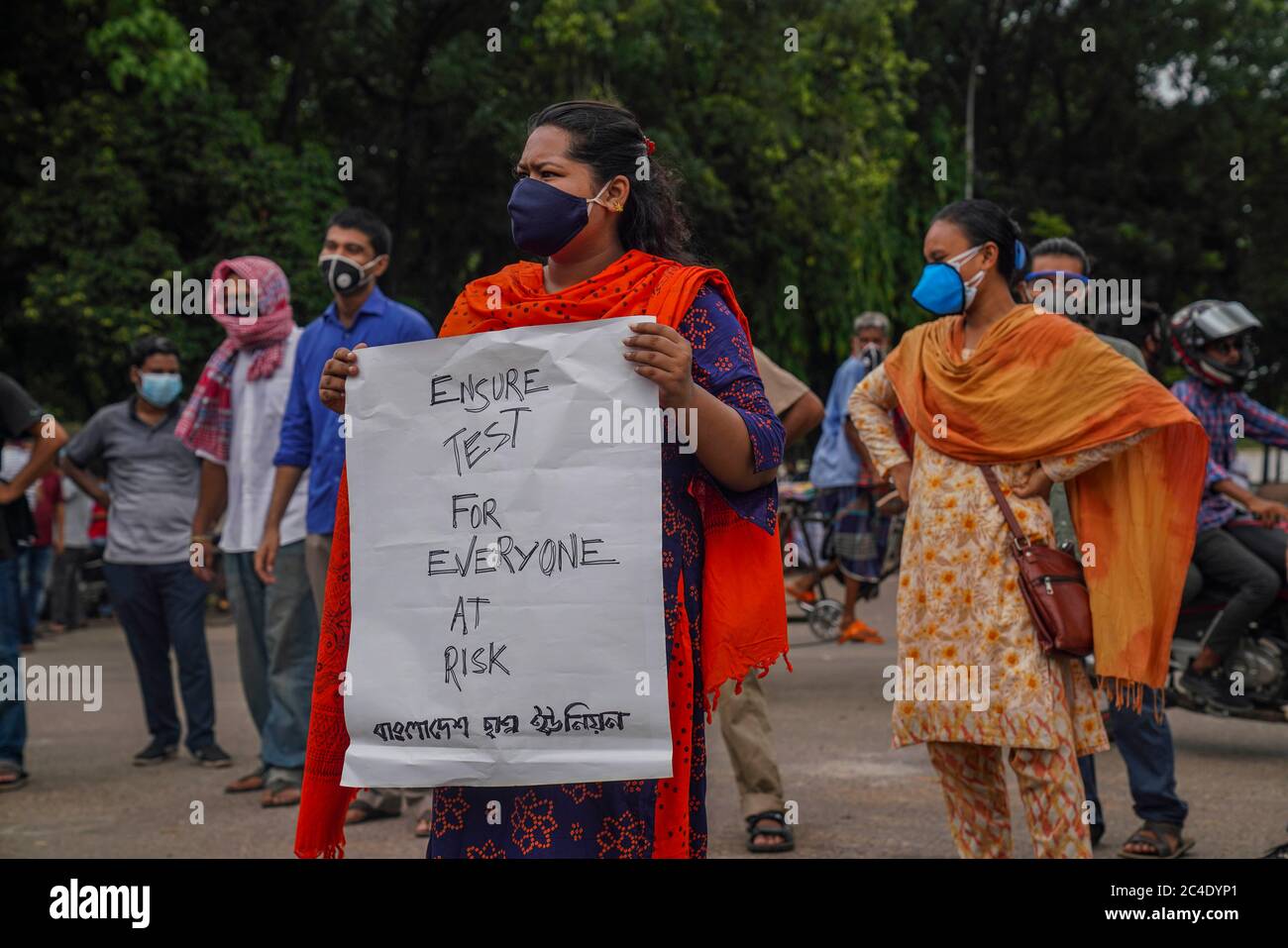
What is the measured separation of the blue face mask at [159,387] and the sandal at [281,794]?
2547 millimetres

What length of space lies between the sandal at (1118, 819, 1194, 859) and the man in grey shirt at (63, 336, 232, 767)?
430 centimetres

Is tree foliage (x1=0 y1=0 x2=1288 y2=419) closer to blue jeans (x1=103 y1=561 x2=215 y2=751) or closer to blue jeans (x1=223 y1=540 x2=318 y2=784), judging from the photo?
blue jeans (x1=103 y1=561 x2=215 y2=751)

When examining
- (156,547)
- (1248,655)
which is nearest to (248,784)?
(156,547)

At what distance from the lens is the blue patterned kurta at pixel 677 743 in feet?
9.45

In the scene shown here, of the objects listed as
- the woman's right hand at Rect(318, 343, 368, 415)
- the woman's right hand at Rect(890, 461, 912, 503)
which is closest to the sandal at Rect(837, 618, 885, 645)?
the woman's right hand at Rect(890, 461, 912, 503)

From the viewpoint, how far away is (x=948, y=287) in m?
4.44

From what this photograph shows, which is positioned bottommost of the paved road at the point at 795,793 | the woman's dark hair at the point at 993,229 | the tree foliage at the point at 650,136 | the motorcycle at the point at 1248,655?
the paved road at the point at 795,793

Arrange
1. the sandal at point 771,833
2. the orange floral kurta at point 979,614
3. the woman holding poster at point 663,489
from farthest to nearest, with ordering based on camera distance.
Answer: the sandal at point 771,833, the orange floral kurta at point 979,614, the woman holding poster at point 663,489

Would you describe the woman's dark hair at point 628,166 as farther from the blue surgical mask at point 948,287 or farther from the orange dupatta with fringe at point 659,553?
the blue surgical mask at point 948,287

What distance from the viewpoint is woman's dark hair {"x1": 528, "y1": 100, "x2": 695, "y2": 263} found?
306cm

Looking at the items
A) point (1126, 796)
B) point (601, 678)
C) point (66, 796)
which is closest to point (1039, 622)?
point (601, 678)

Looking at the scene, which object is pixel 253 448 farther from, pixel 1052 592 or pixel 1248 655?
pixel 1248 655

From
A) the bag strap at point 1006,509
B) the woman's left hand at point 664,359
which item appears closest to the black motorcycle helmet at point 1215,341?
the bag strap at point 1006,509

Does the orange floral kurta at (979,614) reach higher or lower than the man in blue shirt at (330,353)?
lower
